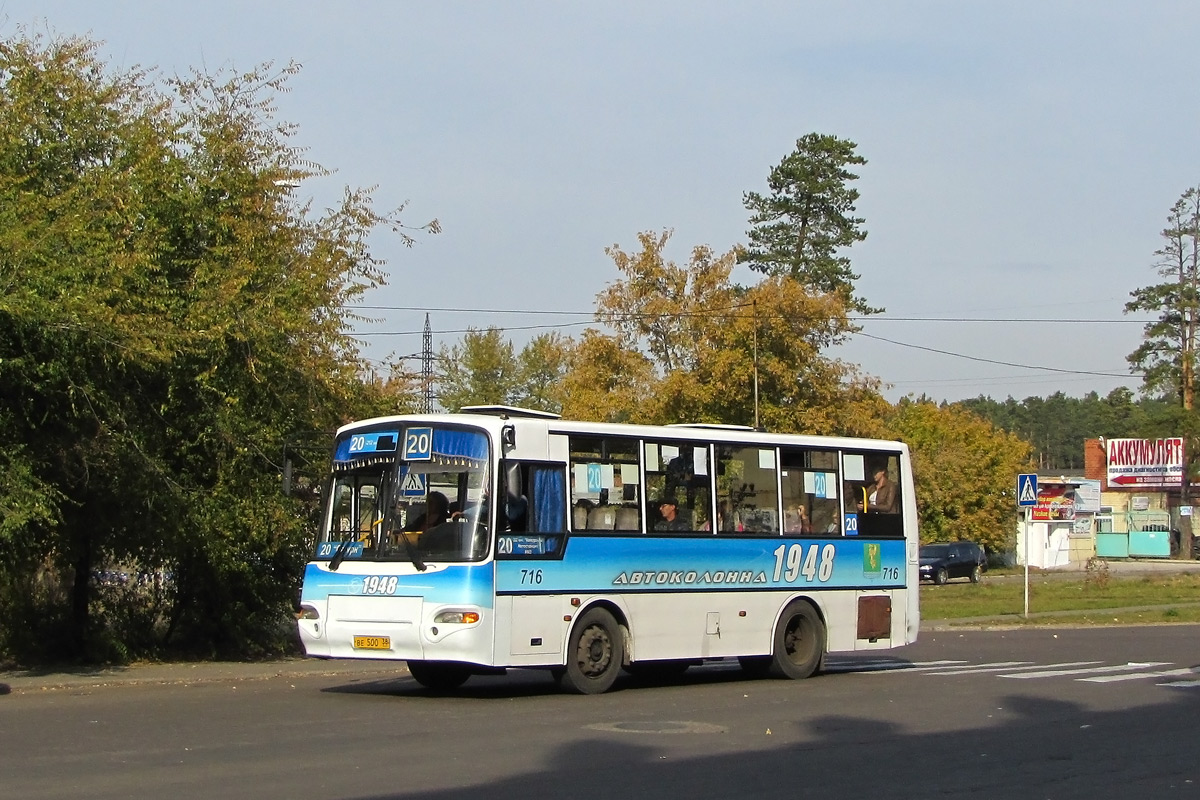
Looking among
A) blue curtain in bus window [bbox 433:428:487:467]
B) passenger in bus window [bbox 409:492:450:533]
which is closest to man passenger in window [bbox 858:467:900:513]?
blue curtain in bus window [bbox 433:428:487:467]

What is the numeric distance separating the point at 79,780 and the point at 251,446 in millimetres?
9409

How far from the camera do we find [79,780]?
969cm

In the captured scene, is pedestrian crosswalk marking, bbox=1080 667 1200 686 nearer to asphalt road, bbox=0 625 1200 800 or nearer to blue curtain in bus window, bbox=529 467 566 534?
asphalt road, bbox=0 625 1200 800

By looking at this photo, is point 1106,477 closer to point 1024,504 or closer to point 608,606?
point 1024,504

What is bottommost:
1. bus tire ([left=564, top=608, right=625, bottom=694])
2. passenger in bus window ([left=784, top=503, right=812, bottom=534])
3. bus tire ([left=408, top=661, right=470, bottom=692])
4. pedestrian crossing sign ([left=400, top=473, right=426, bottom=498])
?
bus tire ([left=408, top=661, right=470, bottom=692])

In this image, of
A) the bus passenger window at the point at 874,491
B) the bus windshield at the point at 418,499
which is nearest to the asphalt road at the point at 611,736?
the bus windshield at the point at 418,499

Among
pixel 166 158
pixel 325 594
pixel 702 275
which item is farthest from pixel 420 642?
pixel 702 275

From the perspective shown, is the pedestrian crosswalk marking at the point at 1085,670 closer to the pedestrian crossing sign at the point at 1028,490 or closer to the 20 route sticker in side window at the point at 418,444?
the 20 route sticker in side window at the point at 418,444

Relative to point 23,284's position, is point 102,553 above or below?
below

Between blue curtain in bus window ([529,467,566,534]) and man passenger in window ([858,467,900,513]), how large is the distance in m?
5.04

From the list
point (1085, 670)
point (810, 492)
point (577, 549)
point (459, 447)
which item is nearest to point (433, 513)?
point (459, 447)

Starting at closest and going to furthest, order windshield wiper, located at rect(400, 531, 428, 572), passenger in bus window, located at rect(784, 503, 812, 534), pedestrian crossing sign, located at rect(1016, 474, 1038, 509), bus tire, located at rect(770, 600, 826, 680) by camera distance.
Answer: windshield wiper, located at rect(400, 531, 428, 572)
bus tire, located at rect(770, 600, 826, 680)
passenger in bus window, located at rect(784, 503, 812, 534)
pedestrian crossing sign, located at rect(1016, 474, 1038, 509)

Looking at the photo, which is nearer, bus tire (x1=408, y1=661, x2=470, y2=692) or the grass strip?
bus tire (x1=408, y1=661, x2=470, y2=692)

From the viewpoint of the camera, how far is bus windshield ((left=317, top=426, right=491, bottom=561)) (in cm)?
1499
